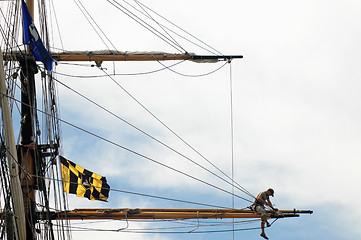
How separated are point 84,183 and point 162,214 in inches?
144

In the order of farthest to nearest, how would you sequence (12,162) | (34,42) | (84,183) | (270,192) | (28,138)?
1. (84,183)
2. (28,138)
3. (270,192)
4. (34,42)
5. (12,162)

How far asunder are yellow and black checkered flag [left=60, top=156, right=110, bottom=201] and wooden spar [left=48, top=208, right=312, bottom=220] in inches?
40.3

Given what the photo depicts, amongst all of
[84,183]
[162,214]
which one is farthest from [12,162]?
[162,214]

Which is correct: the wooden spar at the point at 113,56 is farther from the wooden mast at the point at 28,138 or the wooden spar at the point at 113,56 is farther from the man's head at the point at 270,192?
the man's head at the point at 270,192

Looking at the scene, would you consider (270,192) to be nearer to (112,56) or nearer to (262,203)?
(262,203)

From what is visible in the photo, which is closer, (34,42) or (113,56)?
(34,42)

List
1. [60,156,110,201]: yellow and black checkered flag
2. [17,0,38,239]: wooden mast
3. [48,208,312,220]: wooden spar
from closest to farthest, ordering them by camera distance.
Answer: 1. [17,0,38,239]: wooden mast
2. [48,208,312,220]: wooden spar
3. [60,156,110,201]: yellow and black checkered flag

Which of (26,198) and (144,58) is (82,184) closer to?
(26,198)

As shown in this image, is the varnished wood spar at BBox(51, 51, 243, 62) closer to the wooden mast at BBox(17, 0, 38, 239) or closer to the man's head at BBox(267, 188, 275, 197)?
the wooden mast at BBox(17, 0, 38, 239)

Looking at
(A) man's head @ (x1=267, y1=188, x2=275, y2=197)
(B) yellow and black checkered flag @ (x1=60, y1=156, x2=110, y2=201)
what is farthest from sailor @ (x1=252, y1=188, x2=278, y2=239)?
(B) yellow and black checkered flag @ (x1=60, y1=156, x2=110, y2=201)

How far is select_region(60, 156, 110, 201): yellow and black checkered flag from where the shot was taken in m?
38.5

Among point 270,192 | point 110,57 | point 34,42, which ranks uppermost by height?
point 110,57

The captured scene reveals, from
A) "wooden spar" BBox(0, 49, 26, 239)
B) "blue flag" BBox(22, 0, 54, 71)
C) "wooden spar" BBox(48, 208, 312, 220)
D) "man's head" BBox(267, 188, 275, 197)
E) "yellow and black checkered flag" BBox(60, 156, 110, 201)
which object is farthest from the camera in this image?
"yellow and black checkered flag" BBox(60, 156, 110, 201)

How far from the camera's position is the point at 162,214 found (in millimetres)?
37281
